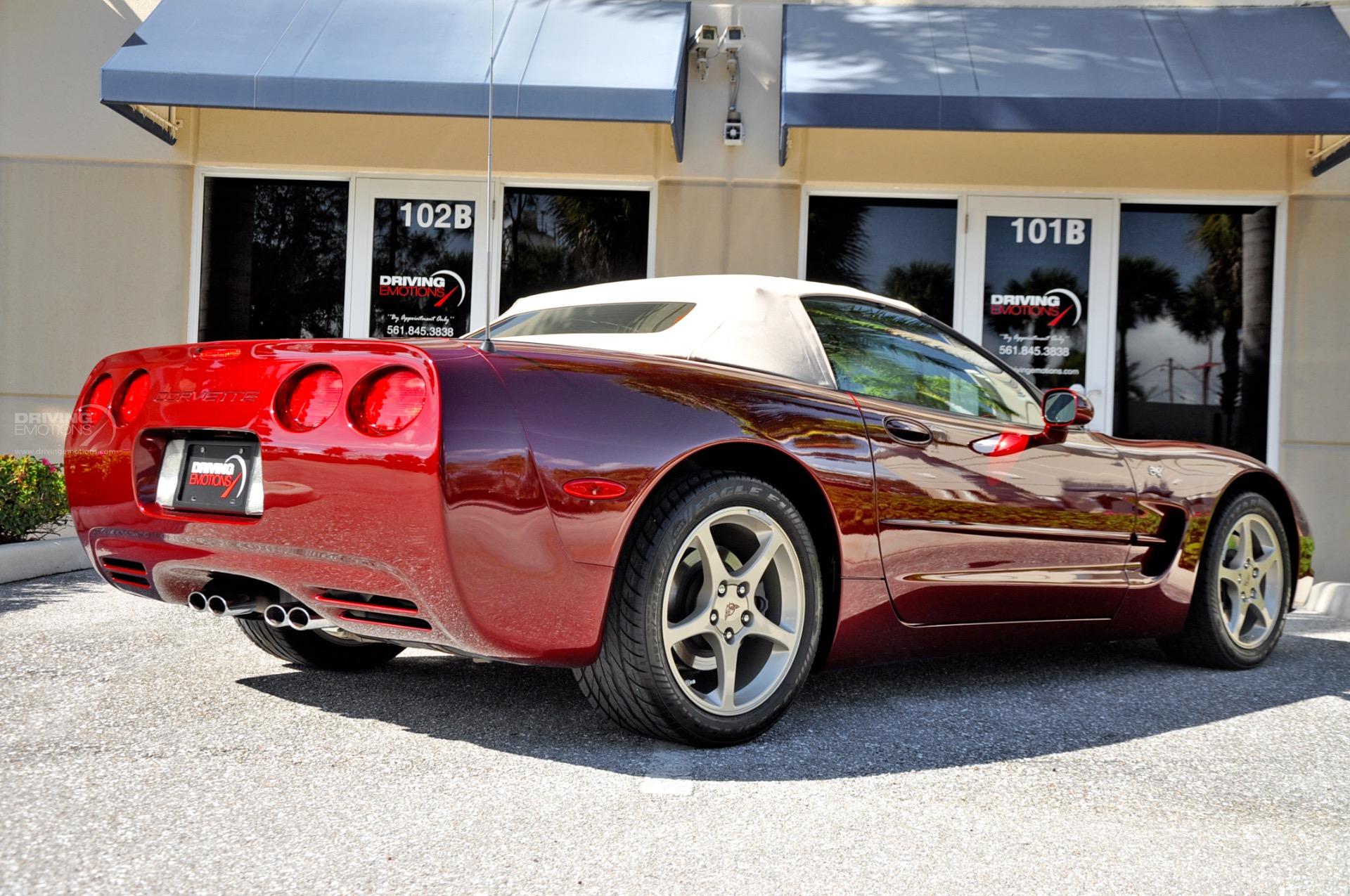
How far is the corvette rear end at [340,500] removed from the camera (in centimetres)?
246

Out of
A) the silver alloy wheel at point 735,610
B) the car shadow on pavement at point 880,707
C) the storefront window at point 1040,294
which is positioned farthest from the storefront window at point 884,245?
the silver alloy wheel at point 735,610

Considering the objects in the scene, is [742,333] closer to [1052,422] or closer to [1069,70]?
[1052,422]

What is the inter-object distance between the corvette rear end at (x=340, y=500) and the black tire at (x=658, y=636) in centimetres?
10

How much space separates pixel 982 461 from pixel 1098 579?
30.2 inches

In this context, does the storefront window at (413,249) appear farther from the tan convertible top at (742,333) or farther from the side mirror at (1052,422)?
the side mirror at (1052,422)

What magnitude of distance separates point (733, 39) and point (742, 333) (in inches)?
235

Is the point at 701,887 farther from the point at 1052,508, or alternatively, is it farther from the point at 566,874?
the point at 1052,508

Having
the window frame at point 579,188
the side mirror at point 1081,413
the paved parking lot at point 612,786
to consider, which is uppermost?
the window frame at point 579,188

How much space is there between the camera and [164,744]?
276cm

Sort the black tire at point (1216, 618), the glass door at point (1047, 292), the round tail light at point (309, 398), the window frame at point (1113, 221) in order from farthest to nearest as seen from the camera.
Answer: the glass door at point (1047, 292) < the window frame at point (1113, 221) < the black tire at point (1216, 618) < the round tail light at point (309, 398)

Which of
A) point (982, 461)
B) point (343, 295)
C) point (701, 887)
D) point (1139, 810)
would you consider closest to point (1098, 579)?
point (982, 461)

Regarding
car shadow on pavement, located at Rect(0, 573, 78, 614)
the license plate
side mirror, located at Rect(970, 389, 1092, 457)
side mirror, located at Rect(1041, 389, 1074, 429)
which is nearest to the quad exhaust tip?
the license plate

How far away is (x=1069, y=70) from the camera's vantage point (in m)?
7.60

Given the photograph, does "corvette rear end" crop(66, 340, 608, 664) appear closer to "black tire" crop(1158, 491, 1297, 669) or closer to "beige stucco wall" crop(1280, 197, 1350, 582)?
"black tire" crop(1158, 491, 1297, 669)
